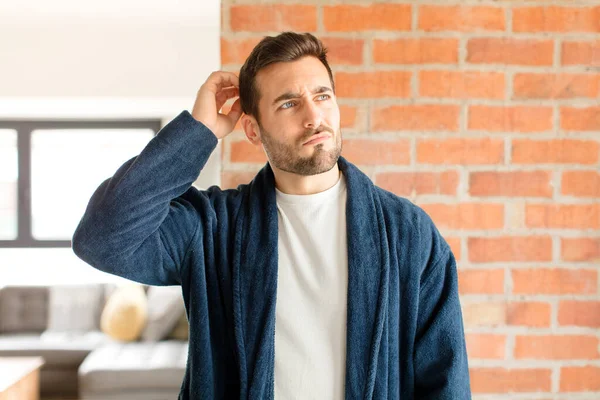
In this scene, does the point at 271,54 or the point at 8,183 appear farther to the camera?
the point at 8,183

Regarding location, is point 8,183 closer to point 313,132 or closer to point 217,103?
point 217,103

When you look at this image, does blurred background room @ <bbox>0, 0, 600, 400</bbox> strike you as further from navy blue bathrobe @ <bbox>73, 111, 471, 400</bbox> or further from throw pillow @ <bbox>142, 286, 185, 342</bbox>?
throw pillow @ <bbox>142, 286, 185, 342</bbox>

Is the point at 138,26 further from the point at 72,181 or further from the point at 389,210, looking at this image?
the point at 389,210

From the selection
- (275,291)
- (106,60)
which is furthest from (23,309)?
(275,291)

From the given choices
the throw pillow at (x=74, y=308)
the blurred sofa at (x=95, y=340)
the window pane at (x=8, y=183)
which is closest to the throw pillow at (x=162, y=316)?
the blurred sofa at (x=95, y=340)

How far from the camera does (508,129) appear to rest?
1.48 m

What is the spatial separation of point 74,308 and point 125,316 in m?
0.66

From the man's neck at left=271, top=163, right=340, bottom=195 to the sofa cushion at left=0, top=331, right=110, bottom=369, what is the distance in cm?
331

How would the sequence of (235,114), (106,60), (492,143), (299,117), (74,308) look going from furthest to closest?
(74,308) < (106,60) < (492,143) < (235,114) < (299,117)

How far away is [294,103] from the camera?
1.20 metres

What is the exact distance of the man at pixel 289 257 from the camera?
1.11 m

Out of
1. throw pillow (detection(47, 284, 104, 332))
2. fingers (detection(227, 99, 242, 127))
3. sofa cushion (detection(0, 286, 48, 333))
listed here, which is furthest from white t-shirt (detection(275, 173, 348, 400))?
sofa cushion (detection(0, 286, 48, 333))

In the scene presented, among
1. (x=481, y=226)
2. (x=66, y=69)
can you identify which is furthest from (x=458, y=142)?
(x=66, y=69)

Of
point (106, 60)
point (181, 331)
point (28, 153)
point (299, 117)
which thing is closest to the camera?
point (299, 117)
